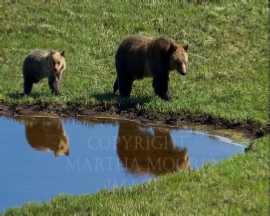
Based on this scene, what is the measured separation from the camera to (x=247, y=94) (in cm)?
1414

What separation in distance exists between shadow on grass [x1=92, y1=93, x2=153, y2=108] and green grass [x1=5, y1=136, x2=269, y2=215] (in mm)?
4265

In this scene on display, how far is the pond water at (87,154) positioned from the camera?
32.2 ft

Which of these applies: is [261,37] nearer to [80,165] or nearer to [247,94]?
[247,94]

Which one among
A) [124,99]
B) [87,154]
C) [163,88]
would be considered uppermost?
[163,88]

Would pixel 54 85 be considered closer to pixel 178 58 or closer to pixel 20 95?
pixel 20 95

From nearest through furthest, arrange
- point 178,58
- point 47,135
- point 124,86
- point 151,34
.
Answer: point 47,135 → point 178,58 → point 124,86 → point 151,34

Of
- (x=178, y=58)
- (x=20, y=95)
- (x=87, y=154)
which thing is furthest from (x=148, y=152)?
(x=20, y=95)

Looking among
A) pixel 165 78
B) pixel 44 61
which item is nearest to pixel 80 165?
pixel 165 78

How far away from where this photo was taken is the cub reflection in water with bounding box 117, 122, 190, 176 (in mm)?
10508

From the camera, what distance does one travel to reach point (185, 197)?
342 inches

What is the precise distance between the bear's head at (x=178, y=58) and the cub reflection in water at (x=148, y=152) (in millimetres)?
1590

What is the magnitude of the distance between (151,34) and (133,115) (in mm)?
5471

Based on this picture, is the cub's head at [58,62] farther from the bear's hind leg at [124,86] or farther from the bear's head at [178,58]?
the bear's head at [178,58]

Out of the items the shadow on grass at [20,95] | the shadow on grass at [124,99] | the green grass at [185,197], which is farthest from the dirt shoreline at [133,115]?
the green grass at [185,197]
